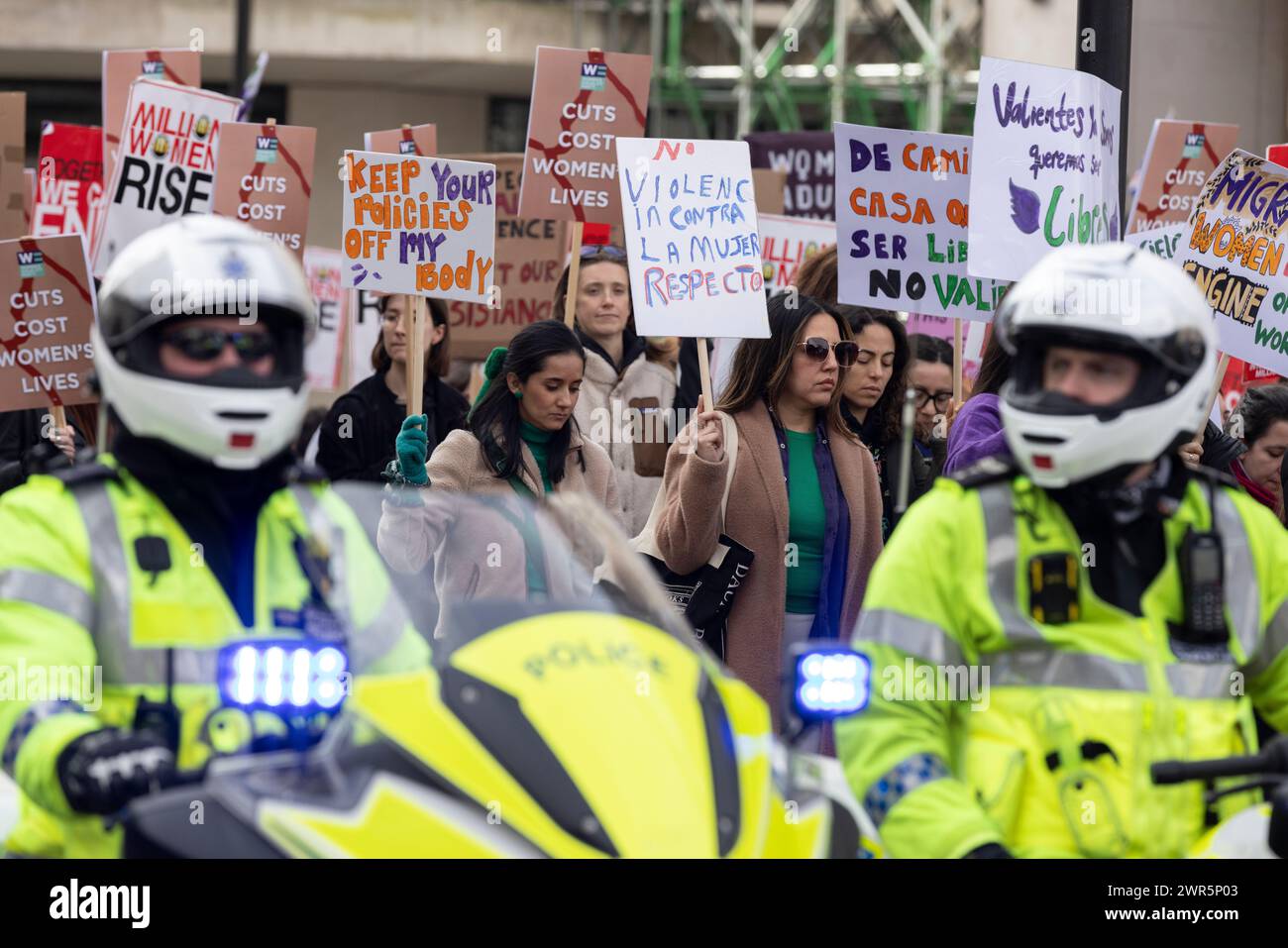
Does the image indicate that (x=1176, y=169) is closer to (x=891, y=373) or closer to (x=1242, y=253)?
(x=1242, y=253)

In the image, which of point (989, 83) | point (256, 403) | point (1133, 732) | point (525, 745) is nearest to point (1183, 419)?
point (1133, 732)

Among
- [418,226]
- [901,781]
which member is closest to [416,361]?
[418,226]

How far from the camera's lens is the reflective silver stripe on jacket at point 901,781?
3.32 metres

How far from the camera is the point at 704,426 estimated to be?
6.01 meters

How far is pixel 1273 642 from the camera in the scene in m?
3.58

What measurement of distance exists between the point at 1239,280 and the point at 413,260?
3.21 m

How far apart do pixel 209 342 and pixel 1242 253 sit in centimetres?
518

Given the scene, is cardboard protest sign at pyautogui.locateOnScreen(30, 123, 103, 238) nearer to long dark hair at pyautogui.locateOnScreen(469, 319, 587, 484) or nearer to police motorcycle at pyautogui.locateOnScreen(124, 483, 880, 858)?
long dark hair at pyautogui.locateOnScreen(469, 319, 587, 484)

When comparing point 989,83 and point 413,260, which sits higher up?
point 989,83

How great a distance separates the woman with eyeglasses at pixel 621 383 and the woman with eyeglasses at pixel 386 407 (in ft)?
1.74

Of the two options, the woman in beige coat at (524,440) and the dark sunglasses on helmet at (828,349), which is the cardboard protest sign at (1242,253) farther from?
the woman in beige coat at (524,440)

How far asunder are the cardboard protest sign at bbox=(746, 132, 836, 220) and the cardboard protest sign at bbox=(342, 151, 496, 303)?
338cm

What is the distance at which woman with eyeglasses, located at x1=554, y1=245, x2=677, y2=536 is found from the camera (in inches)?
306
